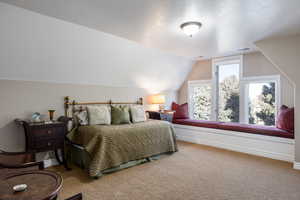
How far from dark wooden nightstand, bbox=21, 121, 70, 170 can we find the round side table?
1157 mm

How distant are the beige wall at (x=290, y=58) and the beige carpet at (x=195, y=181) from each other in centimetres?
81

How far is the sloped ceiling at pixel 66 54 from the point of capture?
2.56m

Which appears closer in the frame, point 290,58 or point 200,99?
point 290,58

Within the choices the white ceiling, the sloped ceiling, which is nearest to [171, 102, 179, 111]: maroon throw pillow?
the sloped ceiling

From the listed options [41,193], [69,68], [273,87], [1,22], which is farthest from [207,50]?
[41,193]

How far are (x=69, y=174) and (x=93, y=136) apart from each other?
2.49 ft

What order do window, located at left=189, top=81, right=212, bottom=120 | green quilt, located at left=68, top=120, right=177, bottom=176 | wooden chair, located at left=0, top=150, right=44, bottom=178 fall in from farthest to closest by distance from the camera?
window, located at left=189, top=81, right=212, bottom=120 → green quilt, located at left=68, top=120, right=177, bottom=176 → wooden chair, located at left=0, top=150, right=44, bottom=178

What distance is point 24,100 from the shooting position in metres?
3.07

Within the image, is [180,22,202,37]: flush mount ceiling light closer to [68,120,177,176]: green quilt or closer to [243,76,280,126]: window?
[68,120,177,176]: green quilt

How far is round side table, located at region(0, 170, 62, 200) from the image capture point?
125cm

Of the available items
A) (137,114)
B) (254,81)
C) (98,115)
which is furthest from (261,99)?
(98,115)

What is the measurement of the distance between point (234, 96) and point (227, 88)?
31cm

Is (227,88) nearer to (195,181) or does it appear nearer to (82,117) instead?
(195,181)

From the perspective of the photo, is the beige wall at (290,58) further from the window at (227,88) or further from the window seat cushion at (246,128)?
the window at (227,88)
